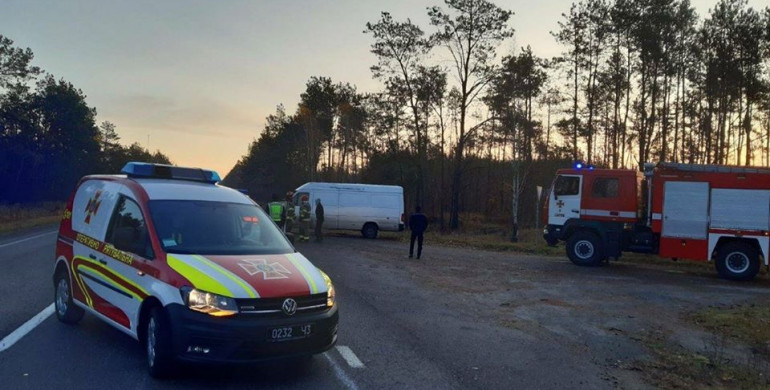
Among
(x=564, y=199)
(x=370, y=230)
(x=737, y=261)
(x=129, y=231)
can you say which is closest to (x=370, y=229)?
(x=370, y=230)

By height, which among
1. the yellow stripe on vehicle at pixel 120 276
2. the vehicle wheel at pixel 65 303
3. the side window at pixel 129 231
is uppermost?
the side window at pixel 129 231

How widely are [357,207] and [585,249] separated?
1268 centimetres

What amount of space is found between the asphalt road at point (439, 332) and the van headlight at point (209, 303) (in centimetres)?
77

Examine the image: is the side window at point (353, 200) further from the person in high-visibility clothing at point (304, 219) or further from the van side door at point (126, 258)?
the van side door at point (126, 258)

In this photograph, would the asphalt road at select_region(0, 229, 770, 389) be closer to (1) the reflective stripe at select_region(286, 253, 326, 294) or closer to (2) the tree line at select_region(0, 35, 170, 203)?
(1) the reflective stripe at select_region(286, 253, 326, 294)

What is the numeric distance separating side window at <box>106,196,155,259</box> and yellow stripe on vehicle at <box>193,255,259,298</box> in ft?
1.79

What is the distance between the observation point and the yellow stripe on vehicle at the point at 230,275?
5375 millimetres

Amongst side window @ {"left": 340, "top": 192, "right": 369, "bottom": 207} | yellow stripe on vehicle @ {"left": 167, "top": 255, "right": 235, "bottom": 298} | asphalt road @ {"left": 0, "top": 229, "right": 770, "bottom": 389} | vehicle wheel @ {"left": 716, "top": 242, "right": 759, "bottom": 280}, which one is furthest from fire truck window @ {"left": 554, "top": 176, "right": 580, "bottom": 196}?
yellow stripe on vehicle @ {"left": 167, "top": 255, "right": 235, "bottom": 298}

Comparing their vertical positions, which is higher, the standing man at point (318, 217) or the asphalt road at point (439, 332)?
the standing man at point (318, 217)

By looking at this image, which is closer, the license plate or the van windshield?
the license plate

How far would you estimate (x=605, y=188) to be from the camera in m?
18.3

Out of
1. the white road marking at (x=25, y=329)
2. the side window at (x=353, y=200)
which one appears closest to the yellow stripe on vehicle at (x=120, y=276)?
the white road marking at (x=25, y=329)

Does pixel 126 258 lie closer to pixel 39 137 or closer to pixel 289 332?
pixel 289 332

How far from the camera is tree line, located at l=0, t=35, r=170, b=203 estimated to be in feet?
169
